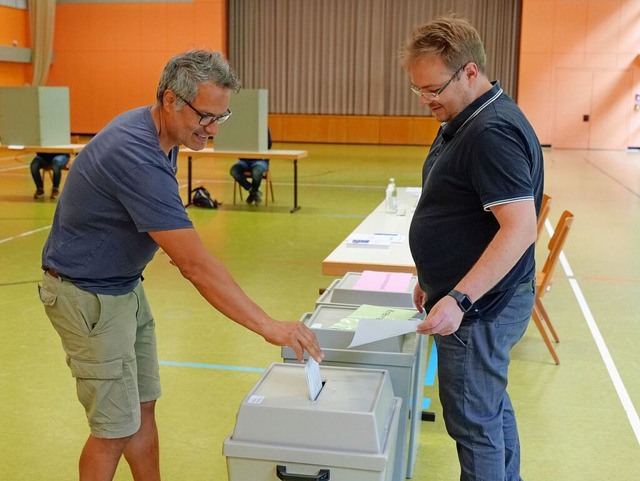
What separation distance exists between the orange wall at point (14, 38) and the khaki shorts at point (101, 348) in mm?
19665

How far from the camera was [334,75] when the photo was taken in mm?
Result: 22281

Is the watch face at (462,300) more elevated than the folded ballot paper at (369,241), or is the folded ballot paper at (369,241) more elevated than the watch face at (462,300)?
the watch face at (462,300)

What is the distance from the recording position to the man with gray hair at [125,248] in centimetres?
218

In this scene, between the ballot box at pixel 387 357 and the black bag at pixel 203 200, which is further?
the black bag at pixel 203 200

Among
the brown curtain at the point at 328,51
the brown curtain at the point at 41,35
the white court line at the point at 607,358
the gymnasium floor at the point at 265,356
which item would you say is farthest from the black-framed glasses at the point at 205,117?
the brown curtain at the point at 41,35

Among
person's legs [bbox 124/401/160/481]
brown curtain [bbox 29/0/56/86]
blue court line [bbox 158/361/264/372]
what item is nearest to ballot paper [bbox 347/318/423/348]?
person's legs [bbox 124/401/160/481]

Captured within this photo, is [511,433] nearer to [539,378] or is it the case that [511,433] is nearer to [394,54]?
[539,378]

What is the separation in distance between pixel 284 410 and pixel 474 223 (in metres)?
0.76

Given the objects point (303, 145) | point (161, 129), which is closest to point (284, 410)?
point (161, 129)

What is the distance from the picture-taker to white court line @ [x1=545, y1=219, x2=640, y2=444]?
3932 millimetres

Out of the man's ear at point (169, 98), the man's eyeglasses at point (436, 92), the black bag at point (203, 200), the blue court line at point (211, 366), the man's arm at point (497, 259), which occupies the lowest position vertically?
the blue court line at point (211, 366)

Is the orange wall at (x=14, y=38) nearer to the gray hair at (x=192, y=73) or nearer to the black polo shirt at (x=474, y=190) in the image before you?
the gray hair at (x=192, y=73)

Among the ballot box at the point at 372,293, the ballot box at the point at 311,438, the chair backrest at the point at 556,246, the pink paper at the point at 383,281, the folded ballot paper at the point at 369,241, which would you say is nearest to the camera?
the ballot box at the point at 311,438

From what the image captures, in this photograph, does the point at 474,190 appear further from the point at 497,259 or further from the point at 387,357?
the point at 387,357
